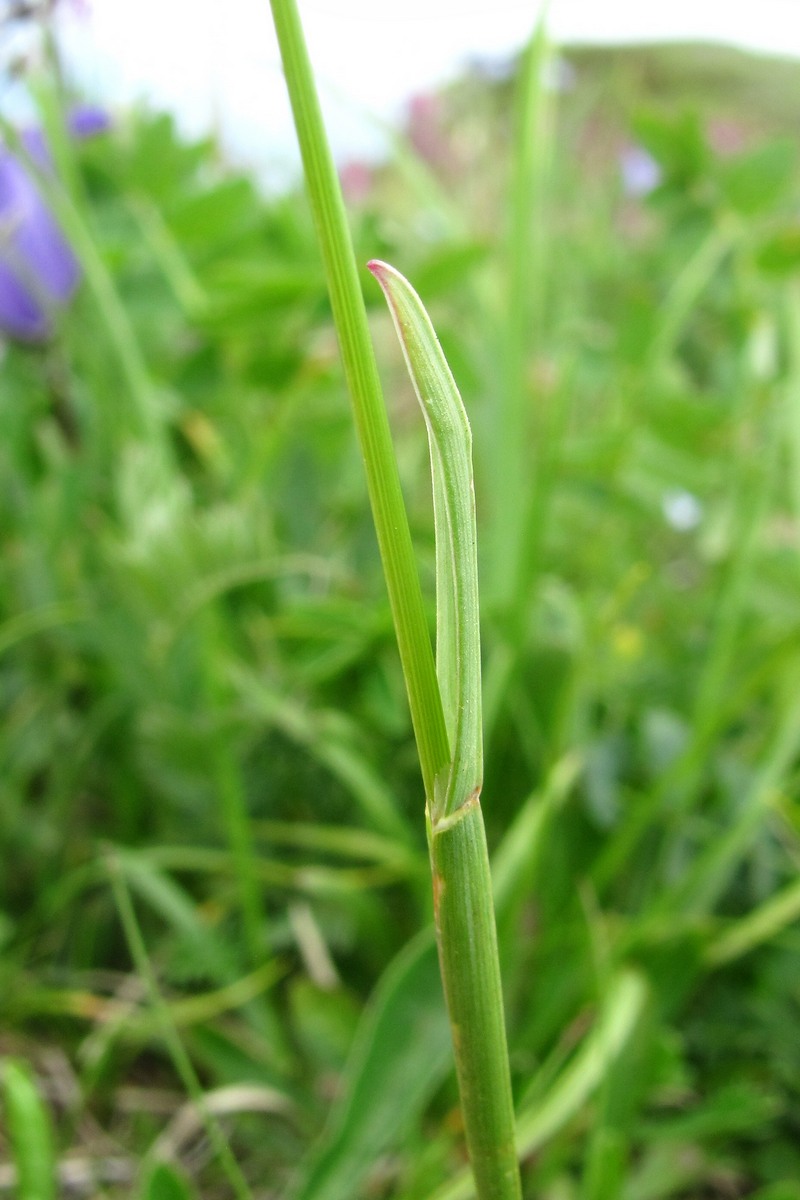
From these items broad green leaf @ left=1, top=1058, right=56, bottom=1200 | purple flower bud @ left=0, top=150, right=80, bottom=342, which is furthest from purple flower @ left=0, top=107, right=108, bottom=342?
broad green leaf @ left=1, top=1058, right=56, bottom=1200

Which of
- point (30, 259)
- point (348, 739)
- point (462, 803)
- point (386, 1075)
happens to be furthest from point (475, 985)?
point (30, 259)

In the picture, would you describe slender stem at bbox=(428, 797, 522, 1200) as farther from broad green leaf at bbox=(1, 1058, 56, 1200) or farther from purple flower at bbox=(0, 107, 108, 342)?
purple flower at bbox=(0, 107, 108, 342)

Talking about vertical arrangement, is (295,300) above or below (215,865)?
above

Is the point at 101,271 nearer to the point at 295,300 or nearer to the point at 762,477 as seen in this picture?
the point at 295,300

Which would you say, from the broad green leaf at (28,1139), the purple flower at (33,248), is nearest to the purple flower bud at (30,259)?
the purple flower at (33,248)

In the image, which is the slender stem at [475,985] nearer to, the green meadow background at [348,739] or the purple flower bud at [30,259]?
the green meadow background at [348,739]

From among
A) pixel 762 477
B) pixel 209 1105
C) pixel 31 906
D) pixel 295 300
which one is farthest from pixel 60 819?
pixel 762 477
